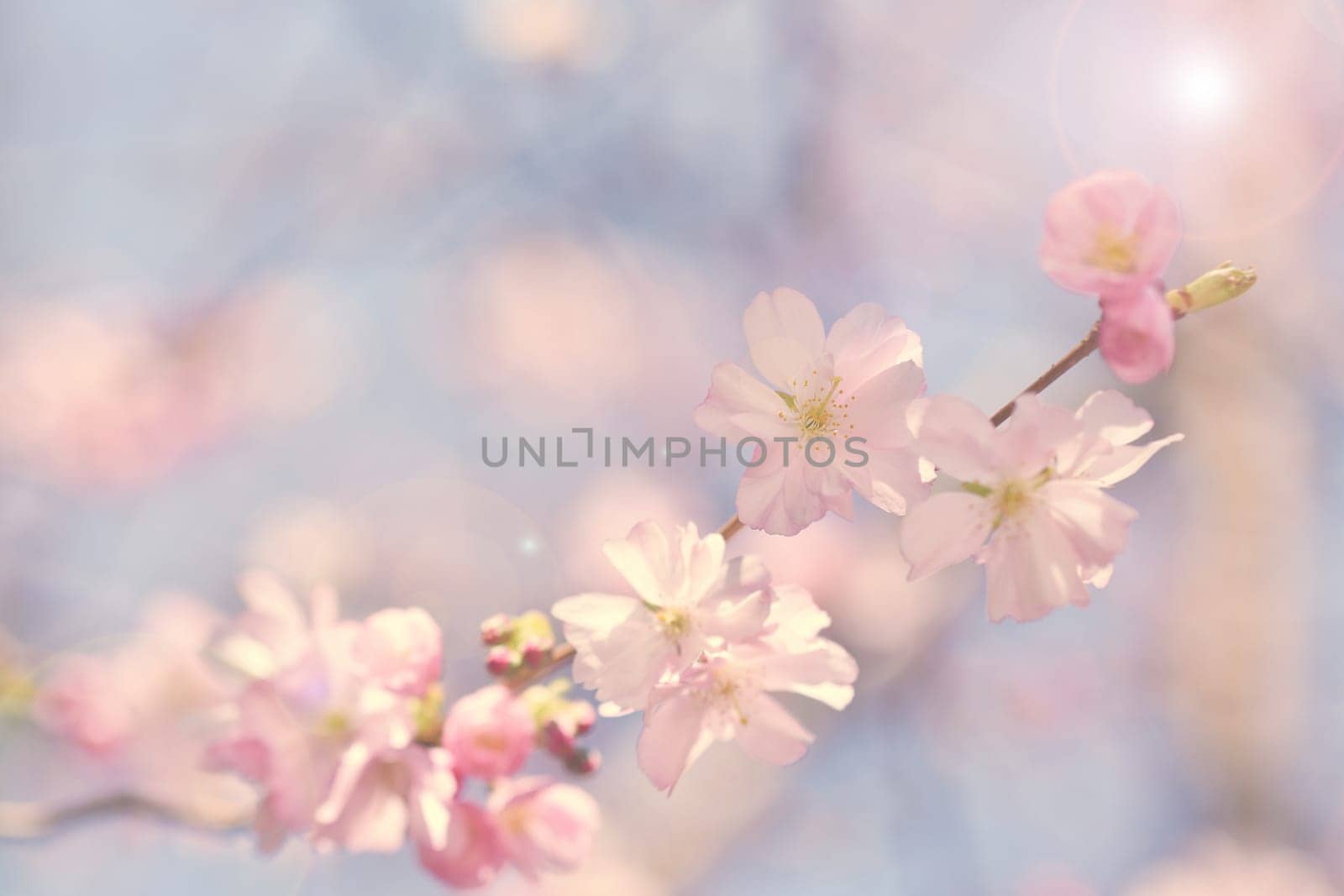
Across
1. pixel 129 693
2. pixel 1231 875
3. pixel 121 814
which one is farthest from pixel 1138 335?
pixel 1231 875

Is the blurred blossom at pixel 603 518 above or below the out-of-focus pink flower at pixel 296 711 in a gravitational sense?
above

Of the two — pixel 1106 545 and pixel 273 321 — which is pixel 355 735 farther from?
pixel 273 321

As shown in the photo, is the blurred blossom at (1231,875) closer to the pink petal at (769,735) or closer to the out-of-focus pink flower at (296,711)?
the pink petal at (769,735)

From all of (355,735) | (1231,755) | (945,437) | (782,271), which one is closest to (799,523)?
(945,437)

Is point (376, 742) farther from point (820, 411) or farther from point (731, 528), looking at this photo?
point (820, 411)

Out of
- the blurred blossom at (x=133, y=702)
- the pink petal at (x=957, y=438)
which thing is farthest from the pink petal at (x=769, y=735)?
the blurred blossom at (x=133, y=702)

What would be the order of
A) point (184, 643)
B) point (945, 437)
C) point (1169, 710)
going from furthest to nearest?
point (1169, 710) → point (184, 643) → point (945, 437)
